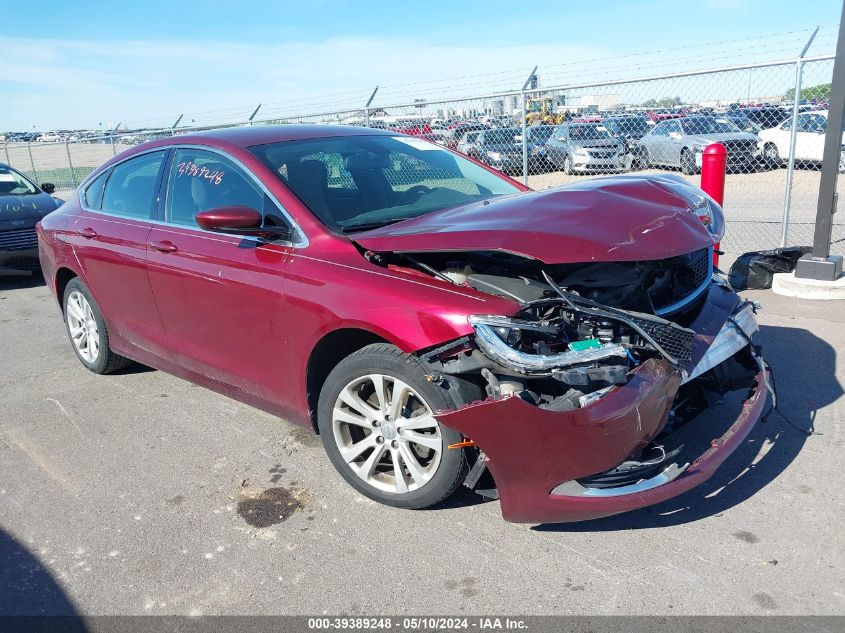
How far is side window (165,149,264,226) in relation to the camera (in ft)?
12.4

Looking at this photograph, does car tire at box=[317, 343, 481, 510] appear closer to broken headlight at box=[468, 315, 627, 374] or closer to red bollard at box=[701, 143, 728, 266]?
broken headlight at box=[468, 315, 627, 374]

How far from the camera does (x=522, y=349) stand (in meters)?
2.82

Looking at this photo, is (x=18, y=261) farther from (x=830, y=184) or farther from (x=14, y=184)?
(x=830, y=184)

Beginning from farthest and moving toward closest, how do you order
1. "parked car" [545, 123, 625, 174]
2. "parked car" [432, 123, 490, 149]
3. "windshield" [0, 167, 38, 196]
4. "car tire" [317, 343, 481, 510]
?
"parked car" [545, 123, 625, 174] < "parked car" [432, 123, 490, 149] < "windshield" [0, 167, 38, 196] < "car tire" [317, 343, 481, 510]

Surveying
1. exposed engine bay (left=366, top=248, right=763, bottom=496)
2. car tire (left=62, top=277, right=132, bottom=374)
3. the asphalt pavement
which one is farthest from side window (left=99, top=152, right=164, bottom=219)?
exposed engine bay (left=366, top=248, right=763, bottom=496)

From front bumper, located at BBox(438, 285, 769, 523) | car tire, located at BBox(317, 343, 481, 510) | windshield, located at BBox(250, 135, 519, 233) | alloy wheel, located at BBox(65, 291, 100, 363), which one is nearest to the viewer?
front bumper, located at BBox(438, 285, 769, 523)

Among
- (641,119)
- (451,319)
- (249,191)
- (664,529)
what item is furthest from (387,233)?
(641,119)

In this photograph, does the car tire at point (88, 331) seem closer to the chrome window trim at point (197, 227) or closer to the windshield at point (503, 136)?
the chrome window trim at point (197, 227)

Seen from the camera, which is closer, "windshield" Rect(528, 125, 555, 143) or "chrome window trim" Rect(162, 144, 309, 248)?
"chrome window trim" Rect(162, 144, 309, 248)

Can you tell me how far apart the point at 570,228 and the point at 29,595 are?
8.52ft

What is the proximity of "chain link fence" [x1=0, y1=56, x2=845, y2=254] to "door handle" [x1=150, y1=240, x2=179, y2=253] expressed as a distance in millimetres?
6179

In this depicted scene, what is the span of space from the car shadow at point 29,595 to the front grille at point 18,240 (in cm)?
669

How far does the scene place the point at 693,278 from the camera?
11.8 feet

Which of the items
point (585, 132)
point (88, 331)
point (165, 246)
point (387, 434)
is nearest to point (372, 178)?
point (165, 246)
